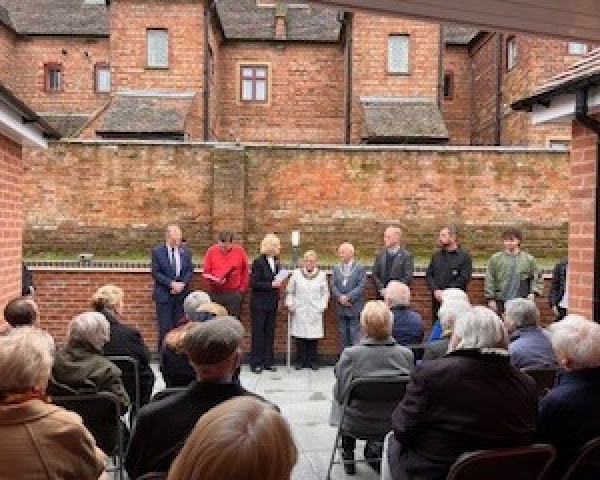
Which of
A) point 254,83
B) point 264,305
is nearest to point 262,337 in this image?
point 264,305

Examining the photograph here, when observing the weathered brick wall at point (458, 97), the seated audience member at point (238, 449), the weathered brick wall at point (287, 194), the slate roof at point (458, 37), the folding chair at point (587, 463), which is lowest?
the folding chair at point (587, 463)

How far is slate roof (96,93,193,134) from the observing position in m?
21.8

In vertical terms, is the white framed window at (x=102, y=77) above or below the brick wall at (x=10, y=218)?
above

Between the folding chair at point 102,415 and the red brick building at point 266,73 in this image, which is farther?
the red brick building at point 266,73

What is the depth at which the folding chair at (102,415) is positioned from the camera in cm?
410

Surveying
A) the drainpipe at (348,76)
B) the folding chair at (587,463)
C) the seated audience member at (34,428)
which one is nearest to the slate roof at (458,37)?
the drainpipe at (348,76)

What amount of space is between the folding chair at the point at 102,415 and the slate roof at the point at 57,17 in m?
29.0

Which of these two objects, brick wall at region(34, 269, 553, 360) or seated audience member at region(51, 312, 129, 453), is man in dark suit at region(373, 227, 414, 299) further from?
seated audience member at region(51, 312, 129, 453)

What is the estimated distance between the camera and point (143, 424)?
336 centimetres

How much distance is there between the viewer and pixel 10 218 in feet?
25.7

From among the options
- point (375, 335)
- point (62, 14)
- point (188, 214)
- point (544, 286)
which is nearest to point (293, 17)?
point (62, 14)

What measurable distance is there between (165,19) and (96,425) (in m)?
22.0

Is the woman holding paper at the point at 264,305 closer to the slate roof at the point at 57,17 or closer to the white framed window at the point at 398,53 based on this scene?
the white framed window at the point at 398,53

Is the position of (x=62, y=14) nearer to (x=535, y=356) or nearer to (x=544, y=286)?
(x=544, y=286)
